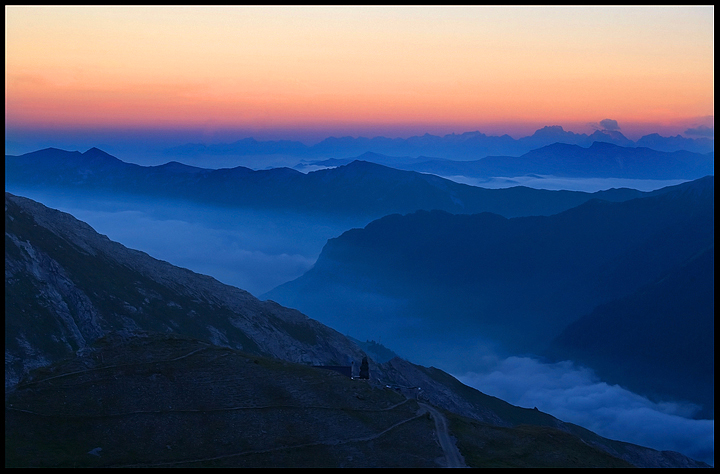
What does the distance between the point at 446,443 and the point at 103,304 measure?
98.0 metres

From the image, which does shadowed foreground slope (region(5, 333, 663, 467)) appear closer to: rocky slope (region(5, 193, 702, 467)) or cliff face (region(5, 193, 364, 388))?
rocky slope (region(5, 193, 702, 467))

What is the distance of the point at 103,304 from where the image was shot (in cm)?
13788

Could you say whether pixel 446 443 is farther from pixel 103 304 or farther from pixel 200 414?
pixel 103 304

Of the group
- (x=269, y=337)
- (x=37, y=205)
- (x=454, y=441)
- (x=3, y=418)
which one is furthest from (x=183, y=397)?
(x=37, y=205)

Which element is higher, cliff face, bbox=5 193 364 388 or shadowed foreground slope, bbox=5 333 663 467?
cliff face, bbox=5 193 364 388

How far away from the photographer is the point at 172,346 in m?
80.5

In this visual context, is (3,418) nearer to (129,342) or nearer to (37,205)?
(129,342)

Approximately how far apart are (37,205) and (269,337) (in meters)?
73.3

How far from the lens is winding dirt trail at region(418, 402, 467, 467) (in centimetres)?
6197

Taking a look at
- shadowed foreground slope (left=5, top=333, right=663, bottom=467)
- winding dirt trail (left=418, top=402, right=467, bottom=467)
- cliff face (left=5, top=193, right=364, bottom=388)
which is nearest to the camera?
shadowed foreground slope (left=5, top=333, right=663, bottom=467)

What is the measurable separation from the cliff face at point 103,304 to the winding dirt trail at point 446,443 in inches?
2461

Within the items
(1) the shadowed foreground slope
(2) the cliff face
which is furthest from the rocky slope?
(2) the cliff face

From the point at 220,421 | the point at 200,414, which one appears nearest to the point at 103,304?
the point at 200,414

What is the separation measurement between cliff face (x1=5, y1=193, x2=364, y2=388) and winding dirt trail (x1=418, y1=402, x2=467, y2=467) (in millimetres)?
62504
